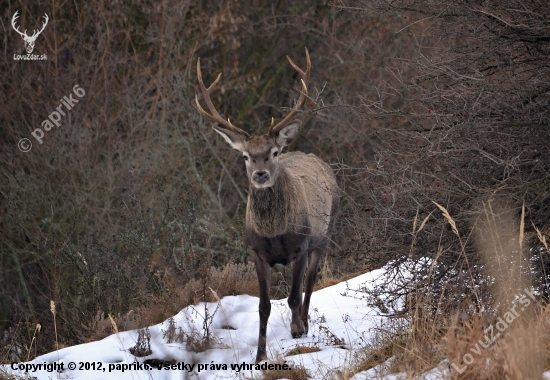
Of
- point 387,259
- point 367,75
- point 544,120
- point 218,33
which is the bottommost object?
point 387,259

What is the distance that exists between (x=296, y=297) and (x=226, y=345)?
2.73 feet

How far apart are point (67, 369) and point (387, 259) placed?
2.80m

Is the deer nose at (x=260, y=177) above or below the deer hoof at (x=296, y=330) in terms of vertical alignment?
above

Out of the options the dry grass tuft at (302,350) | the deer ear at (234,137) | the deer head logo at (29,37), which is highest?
the deer head logo at (29,37)

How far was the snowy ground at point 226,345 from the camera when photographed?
6414mm

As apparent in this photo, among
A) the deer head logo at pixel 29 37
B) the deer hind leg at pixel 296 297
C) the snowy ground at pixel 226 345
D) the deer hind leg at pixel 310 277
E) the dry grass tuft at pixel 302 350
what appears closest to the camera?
the snowy ground at pixel 226 345

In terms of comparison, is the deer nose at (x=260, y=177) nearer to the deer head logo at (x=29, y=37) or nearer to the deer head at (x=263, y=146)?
the deer head at (x=263, y=146)

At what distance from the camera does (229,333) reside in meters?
7.43

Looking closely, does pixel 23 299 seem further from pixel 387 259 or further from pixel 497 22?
pixel 497 22

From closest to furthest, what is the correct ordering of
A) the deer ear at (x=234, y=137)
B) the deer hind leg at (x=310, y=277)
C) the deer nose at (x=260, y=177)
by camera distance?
1. the deer nose at (x=260, y=177)
2. the deer ear at (x=234, y=137)
3. the deer hind leg at (x=310, y=277)

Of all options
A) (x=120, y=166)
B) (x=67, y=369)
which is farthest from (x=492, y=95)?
(x=120, y=166)

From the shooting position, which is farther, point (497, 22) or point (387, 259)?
point (387, 259)

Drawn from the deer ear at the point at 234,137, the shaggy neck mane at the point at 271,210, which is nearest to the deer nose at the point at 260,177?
the shaggy neck mane at the point at 271,210

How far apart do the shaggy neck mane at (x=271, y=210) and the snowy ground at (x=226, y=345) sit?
2.65 ft
